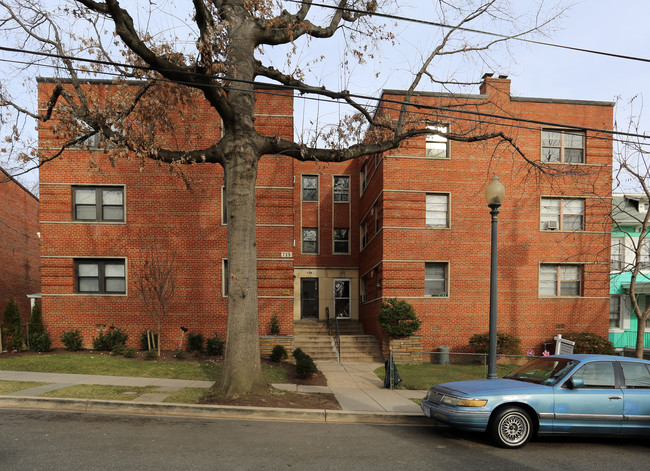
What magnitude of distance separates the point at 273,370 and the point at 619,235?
19.0 meters

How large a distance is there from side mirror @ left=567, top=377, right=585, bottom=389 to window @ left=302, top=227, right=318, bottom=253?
18.9 m

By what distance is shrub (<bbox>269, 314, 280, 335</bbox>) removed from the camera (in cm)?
1723

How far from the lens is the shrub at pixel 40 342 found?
1595 centimetres

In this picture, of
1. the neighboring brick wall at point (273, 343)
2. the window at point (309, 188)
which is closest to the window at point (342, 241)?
the window at point (309, 188)

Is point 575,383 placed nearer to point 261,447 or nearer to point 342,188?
point 261,447

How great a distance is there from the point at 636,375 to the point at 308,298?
60.4ft

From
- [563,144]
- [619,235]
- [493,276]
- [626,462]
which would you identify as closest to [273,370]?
[493,276]

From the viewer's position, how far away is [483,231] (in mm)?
19094

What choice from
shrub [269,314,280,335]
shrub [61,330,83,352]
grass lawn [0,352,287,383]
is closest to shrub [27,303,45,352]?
shrub [61,330,83,352]

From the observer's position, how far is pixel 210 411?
8.95 metres

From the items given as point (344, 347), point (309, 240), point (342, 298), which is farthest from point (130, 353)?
point (309, 240)

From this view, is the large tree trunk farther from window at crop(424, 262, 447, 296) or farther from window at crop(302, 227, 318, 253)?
window at crop(302, 227, 318, 253)

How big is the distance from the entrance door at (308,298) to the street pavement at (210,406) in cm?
1235

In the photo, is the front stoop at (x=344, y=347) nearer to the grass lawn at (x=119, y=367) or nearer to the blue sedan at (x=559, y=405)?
the grass lawn at (x=119, y=367)
